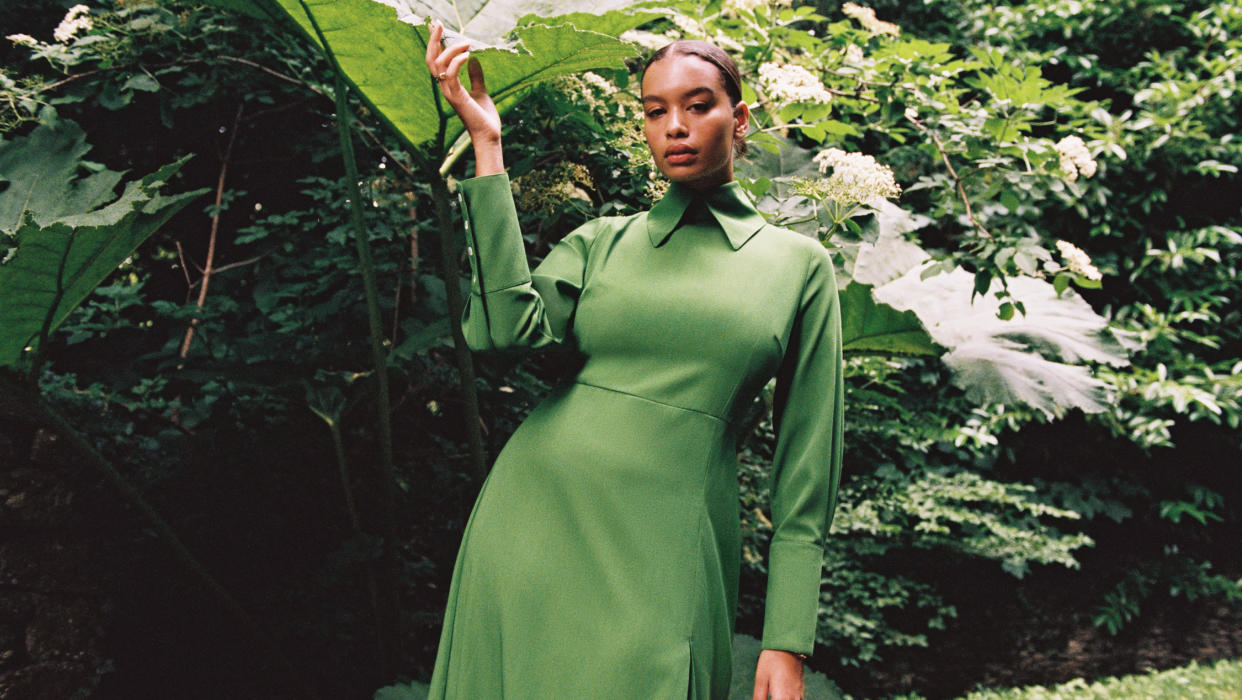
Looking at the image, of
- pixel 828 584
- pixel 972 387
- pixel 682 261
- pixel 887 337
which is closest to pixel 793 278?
pixel 682 261

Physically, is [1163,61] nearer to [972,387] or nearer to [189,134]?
[972,387]

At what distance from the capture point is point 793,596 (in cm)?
104

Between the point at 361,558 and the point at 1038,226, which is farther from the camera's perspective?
the point at 1038,226

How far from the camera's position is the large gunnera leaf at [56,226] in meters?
1.45

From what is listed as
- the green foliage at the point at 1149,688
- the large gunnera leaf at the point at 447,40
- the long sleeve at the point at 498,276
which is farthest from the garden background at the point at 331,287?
the green foliage at the point at 1149,688

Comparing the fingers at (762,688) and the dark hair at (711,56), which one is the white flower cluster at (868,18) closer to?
the dark hair at (711,56)

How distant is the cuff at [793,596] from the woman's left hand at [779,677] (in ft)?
0.04

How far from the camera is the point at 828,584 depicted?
12.5 feet

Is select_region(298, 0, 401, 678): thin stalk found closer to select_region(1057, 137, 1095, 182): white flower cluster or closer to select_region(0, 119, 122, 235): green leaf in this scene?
select_region(0, 119, 122, 235): green leaf

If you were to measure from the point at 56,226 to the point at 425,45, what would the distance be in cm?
71

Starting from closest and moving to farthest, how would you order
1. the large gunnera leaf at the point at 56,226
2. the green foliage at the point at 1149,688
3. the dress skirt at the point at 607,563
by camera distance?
the dress skirt at the point at 607,563
the large gunnera leaf at the point at 56,226
the green foliage at the point at 1149,688

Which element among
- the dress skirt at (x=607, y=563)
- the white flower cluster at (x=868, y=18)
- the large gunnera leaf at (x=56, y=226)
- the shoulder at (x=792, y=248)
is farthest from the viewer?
the white flower cluster at (x=868, y=18)

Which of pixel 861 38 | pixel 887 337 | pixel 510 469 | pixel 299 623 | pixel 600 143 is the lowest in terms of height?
pixel 299 623

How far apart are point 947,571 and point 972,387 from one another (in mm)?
2397
